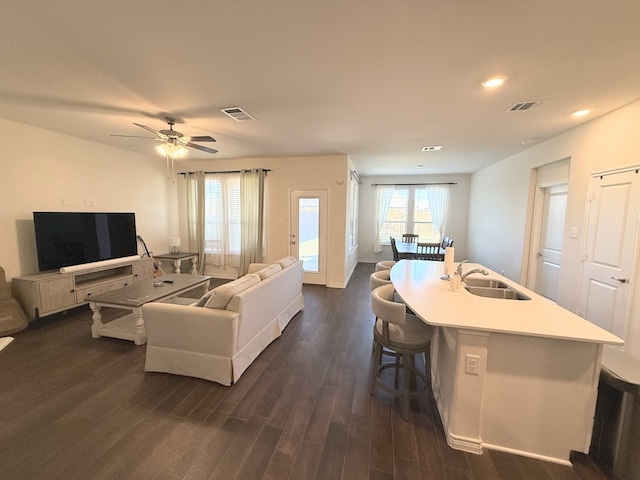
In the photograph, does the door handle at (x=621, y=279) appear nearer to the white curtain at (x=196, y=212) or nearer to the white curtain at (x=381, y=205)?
the white curtain at (x=381, y=205)

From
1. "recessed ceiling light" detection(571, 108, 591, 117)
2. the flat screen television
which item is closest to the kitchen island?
"recessed ceiling light" detection(571, 108, 591, 117)

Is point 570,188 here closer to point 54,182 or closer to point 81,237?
point 81,237

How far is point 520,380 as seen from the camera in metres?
1.66

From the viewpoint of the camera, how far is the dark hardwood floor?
1566 mm

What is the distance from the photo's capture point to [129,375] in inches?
96.7

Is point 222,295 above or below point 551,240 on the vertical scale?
below

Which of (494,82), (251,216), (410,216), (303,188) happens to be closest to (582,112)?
(494,82)

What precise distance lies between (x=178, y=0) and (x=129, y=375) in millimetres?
3047

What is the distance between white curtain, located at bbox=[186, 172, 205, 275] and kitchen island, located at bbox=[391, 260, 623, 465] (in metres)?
5.60

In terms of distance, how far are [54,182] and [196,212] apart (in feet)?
8.01

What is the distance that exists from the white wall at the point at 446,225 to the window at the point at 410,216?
0.30 metres

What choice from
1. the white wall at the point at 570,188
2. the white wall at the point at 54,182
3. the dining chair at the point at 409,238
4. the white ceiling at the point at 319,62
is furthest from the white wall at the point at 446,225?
the white wall at the point at 54,182

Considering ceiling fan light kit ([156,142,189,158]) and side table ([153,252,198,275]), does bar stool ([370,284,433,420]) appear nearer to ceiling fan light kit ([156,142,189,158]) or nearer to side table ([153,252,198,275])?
ceiling fan light kit ([156,142,189,158])

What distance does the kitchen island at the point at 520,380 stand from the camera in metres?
1.58
